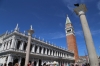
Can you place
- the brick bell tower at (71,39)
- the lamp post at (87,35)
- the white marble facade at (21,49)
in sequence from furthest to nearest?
the brick bell tower at (71,39) < the white marble facade at (21,49) < the lamp post at (87,35)

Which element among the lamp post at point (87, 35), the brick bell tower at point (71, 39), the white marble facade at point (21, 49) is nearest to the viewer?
the lamp post at point (87, 35)

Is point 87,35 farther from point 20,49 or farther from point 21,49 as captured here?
point 21,49

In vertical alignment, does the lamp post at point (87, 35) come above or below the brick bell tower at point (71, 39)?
below

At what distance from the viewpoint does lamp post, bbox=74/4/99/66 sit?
22.7 feet

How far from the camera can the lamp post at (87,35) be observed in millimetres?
6909

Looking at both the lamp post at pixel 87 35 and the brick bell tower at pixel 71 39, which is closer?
the lamp post at pixel 87 35

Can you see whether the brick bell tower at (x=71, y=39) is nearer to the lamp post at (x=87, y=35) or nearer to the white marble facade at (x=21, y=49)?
the white marble facade at (x=21, y=49)

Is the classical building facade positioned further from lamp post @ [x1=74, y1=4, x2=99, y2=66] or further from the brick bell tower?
lamp post @ [x1=74, y1=4, x2=99, y2=66]

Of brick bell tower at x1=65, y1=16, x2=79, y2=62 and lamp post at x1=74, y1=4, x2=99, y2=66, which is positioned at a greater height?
brick bell tower at x1=65, y1=16, x2=79, y2=62

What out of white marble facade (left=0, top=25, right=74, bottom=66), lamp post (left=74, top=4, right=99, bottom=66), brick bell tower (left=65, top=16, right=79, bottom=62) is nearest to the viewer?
lamp post (left=74, top=4, right=99, bottom=66)

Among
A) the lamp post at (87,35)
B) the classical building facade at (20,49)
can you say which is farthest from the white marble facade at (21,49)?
the lamp post at (87,35)

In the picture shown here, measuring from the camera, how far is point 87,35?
7812mm

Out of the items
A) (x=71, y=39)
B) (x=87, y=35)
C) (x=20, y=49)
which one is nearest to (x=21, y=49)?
(x=20, y=49)

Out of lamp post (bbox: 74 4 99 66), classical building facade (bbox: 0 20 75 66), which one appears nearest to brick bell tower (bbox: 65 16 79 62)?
classical building facade (bbox: 0 20 75 66)
